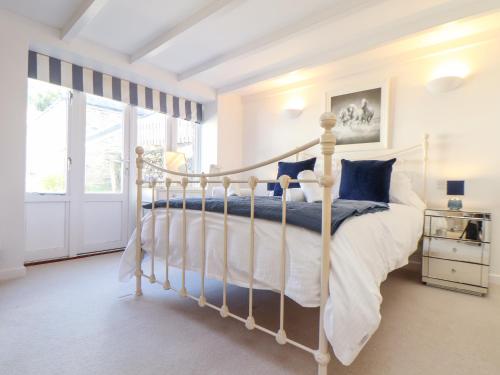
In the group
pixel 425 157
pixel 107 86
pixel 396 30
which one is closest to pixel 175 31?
pixel 107 86

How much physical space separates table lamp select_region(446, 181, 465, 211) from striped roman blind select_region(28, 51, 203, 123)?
10.6 ft

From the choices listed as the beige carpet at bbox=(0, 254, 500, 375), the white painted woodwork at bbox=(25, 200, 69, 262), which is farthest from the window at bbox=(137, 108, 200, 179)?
the beige carpet at bbox=(0, 254, 500, 375)

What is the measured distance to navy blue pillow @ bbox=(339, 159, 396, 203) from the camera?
2441 mm

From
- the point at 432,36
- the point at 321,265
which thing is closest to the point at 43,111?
the point at 321,265

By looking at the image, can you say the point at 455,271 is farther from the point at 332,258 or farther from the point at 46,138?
the point at 46,138

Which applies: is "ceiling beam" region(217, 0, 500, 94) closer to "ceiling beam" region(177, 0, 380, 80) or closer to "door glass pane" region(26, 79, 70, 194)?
"ceiling beam" region(177, 0, 380, 80)

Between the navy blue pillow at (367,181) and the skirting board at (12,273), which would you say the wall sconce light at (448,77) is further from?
the skirting board at (12,273)

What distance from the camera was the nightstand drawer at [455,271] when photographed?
210 centimetres

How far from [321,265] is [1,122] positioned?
2815 mm

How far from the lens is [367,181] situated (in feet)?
8.15

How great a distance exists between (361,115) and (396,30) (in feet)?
2.79

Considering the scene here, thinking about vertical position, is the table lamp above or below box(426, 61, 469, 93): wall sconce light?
below

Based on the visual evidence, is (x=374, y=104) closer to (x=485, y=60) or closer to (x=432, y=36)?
(x=432, y=36)

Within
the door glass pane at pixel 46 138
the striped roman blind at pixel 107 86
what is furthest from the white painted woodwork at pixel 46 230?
the striped roman blind at pixel 107 86
